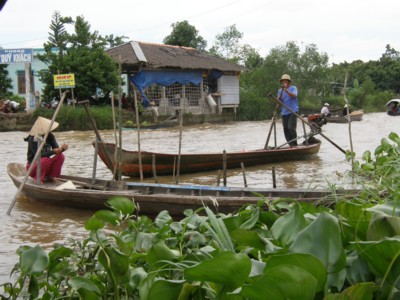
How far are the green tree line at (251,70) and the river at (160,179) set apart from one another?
7.68 feet

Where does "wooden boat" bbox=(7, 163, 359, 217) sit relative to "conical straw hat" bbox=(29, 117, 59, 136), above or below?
below

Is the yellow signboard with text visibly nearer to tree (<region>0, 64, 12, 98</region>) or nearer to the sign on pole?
the sign on pole

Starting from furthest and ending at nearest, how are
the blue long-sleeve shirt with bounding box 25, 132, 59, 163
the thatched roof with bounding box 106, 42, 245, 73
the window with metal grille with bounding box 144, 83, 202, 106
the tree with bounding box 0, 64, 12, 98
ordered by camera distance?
the tree with bounding box 0, 64, 12, 98, the window with metal grille with bounding box 144, 83, 202, 106, the thatched roof with bounding box 106, 42, 245, 73, the blue long-sleeve shirt with bounding box 25, 132, 59, 163

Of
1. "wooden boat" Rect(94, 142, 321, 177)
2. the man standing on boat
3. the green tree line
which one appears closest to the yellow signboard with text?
the green tree line

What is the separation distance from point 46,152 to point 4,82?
1729cm

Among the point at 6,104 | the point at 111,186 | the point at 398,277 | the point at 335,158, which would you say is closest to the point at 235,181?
the point at 111,186

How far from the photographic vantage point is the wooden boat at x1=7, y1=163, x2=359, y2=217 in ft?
16.6

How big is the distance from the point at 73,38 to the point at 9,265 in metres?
16.3

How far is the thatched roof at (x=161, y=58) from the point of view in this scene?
20289mm

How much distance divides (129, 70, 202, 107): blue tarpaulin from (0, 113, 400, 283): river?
2.14m

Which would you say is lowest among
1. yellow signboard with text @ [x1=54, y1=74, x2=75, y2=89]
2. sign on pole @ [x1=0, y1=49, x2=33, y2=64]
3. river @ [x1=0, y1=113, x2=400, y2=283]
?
river @ [x1=0, y1=113, x2=400, y2=283]

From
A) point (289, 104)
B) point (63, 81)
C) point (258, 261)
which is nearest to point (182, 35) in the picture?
point (63, 81)

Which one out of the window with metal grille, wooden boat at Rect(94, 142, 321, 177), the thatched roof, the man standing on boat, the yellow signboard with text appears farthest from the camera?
the window with metal grille

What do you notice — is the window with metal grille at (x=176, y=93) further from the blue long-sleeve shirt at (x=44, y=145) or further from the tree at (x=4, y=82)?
the blue long-sleeve shirt at (x=44, y=145)
